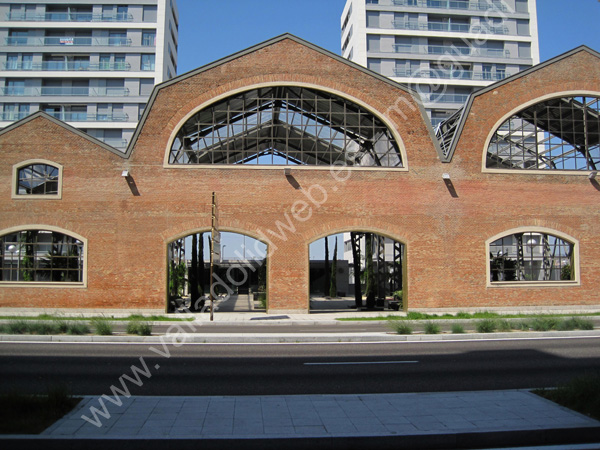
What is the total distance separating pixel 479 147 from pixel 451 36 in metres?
32.2

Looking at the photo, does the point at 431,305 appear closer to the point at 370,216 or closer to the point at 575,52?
the point at 370,216

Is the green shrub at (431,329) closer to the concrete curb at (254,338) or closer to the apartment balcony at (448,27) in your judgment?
the concrete curb at (254,338)

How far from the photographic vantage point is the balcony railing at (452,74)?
168ft

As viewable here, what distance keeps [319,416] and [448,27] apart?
53.4 meters

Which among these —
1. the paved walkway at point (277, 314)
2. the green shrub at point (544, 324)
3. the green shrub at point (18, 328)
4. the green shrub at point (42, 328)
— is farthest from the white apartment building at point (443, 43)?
the green shrub at point (18, 328)

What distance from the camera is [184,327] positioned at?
1809 cm

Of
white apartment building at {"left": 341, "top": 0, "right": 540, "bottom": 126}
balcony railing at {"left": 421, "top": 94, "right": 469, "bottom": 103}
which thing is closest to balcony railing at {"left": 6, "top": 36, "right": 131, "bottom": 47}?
white apartment building at {"left": 341, "top": 0, "right": 540, "bottom": 126}

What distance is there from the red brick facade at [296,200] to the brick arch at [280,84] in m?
0.06

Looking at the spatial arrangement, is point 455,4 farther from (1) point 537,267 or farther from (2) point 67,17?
(2) point 67,17

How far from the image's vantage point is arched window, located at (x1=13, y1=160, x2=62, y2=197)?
77.3ft

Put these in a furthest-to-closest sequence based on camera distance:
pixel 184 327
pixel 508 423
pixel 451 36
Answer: pixel 451 36
pixel 184 327
pixel 508 423

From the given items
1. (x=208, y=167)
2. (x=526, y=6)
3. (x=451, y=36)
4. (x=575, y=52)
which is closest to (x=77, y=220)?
(x=208, y=167)

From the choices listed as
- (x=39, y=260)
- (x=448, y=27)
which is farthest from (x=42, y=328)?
(x=448, y=27)

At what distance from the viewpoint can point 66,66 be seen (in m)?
49.4
